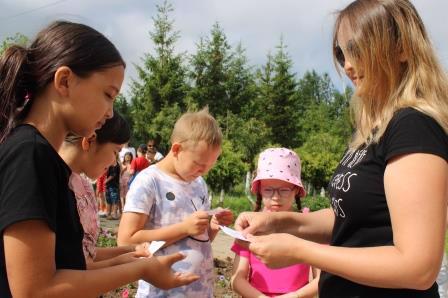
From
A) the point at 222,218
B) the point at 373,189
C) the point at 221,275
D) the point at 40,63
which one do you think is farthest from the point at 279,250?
the point at 221,275

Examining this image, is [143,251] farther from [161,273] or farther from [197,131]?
[197,131]

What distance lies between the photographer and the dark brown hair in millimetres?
1528

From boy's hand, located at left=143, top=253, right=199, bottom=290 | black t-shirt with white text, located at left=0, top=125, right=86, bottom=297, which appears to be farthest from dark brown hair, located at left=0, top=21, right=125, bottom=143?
boy's hand, located at left=143, top=253, right=199, bottom=290

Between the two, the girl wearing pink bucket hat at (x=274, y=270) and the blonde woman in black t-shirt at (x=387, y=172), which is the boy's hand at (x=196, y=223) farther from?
the blonde woman in black t-shirt at (x=387, y=172)

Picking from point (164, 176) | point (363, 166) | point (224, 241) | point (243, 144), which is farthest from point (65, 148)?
point (243, 144)

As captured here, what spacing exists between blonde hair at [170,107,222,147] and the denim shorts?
8.99 meters

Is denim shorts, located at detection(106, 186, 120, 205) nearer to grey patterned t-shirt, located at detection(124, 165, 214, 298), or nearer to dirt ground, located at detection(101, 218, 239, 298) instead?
dirt ground, located at detection(101, 218, 239, 298)

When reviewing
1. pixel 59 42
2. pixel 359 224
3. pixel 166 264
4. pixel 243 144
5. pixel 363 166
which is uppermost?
pixel 59 42

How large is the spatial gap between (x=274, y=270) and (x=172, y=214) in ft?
2.25

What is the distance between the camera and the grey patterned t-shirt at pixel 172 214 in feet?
9.04

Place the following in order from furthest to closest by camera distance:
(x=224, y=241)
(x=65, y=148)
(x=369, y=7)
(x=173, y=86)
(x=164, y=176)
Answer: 1. (x=173, y=86)
2. (x=224, y=241)
3. (x=164, y=176)
4. (x=65, y=148)
5. (x=369, y=7)

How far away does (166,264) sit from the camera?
177cm

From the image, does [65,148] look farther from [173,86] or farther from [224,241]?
[173,86]

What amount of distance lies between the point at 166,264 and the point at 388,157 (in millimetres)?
844
